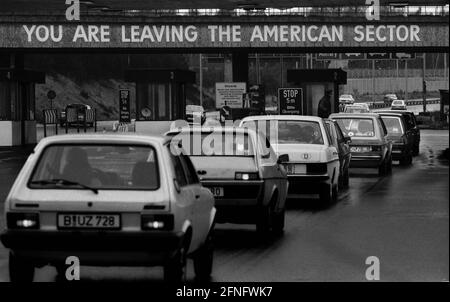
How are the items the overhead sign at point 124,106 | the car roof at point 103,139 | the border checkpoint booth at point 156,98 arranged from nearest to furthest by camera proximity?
the car roof at point 103,139
the border checkpoint booth at point 156,98
the overhead sign at point 124,106

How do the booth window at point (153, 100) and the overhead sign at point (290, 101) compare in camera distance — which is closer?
the overhead sign at point (290, 101)

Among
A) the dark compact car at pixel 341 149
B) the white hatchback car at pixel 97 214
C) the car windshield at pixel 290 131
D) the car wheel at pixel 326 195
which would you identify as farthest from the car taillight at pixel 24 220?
the dark compact car at pixel 341 149

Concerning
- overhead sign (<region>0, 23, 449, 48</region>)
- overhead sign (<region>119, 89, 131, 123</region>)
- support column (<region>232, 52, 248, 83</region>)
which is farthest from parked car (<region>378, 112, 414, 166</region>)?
overhead sign (<region>119, 89, 131, 123</region>)

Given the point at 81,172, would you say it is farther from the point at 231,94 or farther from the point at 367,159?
the point at 231,94

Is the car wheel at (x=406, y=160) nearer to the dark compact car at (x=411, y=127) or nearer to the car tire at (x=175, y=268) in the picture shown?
the dark compact car at (x=411, y=127)

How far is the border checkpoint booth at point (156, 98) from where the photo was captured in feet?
169

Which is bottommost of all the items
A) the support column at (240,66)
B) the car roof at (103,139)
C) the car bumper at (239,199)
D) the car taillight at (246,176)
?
the car bumper at (239,199)

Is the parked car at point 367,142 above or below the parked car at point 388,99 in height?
below

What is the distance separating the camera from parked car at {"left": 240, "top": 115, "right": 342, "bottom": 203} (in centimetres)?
2025

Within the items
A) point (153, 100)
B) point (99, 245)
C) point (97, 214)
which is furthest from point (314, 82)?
point (99, 245)

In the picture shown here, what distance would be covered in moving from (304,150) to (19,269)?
10671 millimetres

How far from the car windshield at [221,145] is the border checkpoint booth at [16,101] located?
32.9 m

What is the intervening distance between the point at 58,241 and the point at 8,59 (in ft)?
132

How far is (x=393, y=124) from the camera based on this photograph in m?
35.6
